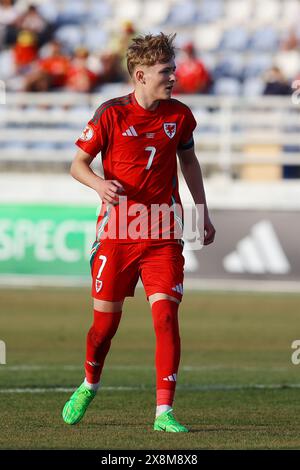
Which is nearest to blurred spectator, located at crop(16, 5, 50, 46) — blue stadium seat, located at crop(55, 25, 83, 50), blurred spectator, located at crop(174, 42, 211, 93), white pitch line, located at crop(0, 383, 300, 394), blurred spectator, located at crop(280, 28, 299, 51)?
blue stadium seat, located at crop(55, 25, 83, 50)

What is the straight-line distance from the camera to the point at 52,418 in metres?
7.87

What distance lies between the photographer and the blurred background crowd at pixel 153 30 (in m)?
22.7

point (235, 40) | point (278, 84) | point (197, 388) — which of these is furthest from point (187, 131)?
point (235, 40)

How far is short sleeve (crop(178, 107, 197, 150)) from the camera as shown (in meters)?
7.59

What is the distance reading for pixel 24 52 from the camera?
78.3 ft

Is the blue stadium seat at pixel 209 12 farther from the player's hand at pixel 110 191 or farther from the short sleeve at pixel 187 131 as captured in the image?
the player's hand at pixel 110 191

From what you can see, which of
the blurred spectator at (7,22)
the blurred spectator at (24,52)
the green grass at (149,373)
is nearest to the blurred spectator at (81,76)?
the blurred spectator at (24,52)

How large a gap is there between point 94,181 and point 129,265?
2.05ft

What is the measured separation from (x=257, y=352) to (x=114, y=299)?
5.67 m

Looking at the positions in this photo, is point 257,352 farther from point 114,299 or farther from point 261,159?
point 261,159

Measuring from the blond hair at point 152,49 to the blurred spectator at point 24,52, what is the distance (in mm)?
16578

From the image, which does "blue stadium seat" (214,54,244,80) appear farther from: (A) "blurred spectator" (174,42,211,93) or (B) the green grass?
(B) the green grass

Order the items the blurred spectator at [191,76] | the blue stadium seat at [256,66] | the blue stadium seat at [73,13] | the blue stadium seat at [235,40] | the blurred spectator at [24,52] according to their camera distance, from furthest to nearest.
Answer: the blue stadium seat at [73,13], the blue stadium seat at [235,40], the blurred spectator at [24,52], the blue stadium seat at [256,66], the blurred spectator at [191,76]
